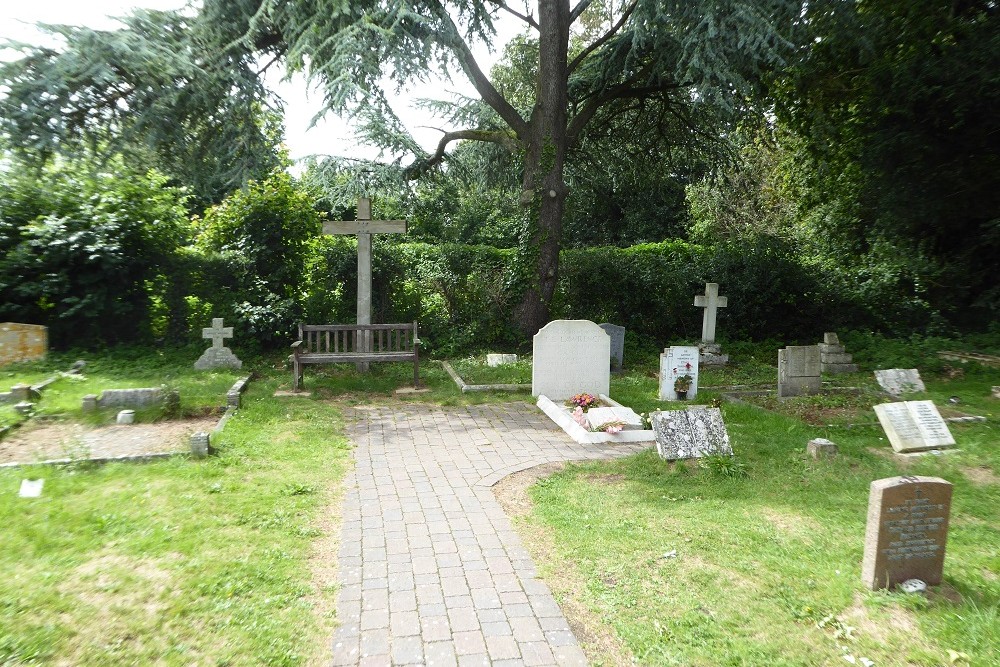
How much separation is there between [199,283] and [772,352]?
1141cm

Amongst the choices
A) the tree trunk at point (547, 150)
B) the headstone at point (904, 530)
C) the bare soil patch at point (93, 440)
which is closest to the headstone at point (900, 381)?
the tree trunk at point (547, 150)

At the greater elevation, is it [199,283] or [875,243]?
[875,243]

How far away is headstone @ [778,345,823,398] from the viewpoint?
9781 mm

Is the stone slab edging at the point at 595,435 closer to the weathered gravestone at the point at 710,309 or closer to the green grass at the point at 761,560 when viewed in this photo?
the green grass at the point at 761,560

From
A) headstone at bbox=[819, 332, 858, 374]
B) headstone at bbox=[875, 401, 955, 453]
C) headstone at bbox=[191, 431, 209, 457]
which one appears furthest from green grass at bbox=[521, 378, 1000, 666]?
headstone at bbox=[819, 332, 858, 374]

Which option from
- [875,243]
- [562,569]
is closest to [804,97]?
[875,243]

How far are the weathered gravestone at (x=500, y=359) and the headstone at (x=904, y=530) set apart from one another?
8.63 meters

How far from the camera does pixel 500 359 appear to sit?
12594 mm


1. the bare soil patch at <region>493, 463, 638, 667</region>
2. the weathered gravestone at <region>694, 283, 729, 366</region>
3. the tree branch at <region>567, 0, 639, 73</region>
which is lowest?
the bare soil patch at <region>493, 463, 638, 667</region>

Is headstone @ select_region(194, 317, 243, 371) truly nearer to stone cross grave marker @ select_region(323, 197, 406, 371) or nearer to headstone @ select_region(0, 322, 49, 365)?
stone cross grave marker @ select_region(323, 197, 406, 371)

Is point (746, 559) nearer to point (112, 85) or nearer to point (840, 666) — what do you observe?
point (840, 666)

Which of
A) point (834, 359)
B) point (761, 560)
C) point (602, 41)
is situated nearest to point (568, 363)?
point (761, 560)

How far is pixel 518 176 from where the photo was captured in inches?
555

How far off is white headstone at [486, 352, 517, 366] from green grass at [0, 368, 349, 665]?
611cm
